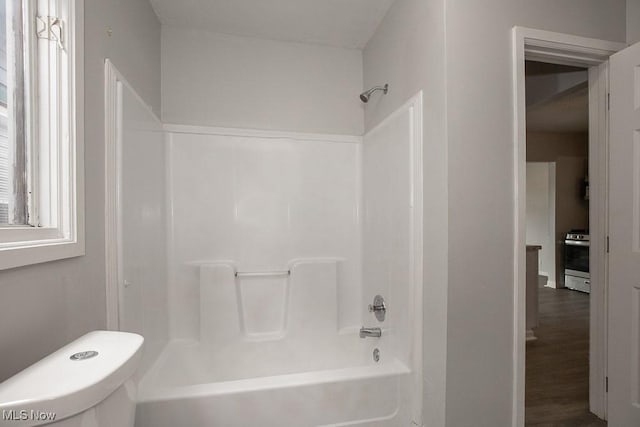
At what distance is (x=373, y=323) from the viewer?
2098 mm

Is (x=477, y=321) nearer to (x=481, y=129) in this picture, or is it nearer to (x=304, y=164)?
(x=481, y=129)

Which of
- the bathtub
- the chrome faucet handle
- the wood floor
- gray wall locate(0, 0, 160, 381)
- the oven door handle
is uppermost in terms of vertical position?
gray wall locate(0, 0, 160, 381)

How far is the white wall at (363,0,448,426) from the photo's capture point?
1354mm

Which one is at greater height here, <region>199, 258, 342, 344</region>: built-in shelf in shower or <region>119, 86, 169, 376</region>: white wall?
<region>119, 86, 169, 376</region>: white wall

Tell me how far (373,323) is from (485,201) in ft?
3.82

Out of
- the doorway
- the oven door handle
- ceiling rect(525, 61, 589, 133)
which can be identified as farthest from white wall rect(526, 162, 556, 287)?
ceiling rect(525, 61, 589, 133)

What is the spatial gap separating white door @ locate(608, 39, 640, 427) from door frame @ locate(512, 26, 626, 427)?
0.09 meters

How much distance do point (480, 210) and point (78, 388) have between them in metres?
1.47

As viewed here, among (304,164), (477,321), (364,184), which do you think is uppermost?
(304,164)

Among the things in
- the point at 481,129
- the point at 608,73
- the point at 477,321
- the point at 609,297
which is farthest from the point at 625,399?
the point at 608,73

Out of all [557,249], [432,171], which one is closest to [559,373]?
[432,171]

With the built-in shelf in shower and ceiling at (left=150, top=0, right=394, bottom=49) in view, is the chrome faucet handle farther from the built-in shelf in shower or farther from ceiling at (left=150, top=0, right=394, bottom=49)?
ceiling at (left=150, top=0, right=394, bottom=49)

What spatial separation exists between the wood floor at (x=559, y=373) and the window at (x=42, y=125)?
253 centimetres

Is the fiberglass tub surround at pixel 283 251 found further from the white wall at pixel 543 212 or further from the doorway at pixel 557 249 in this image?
the white wall at pixel 543 212
